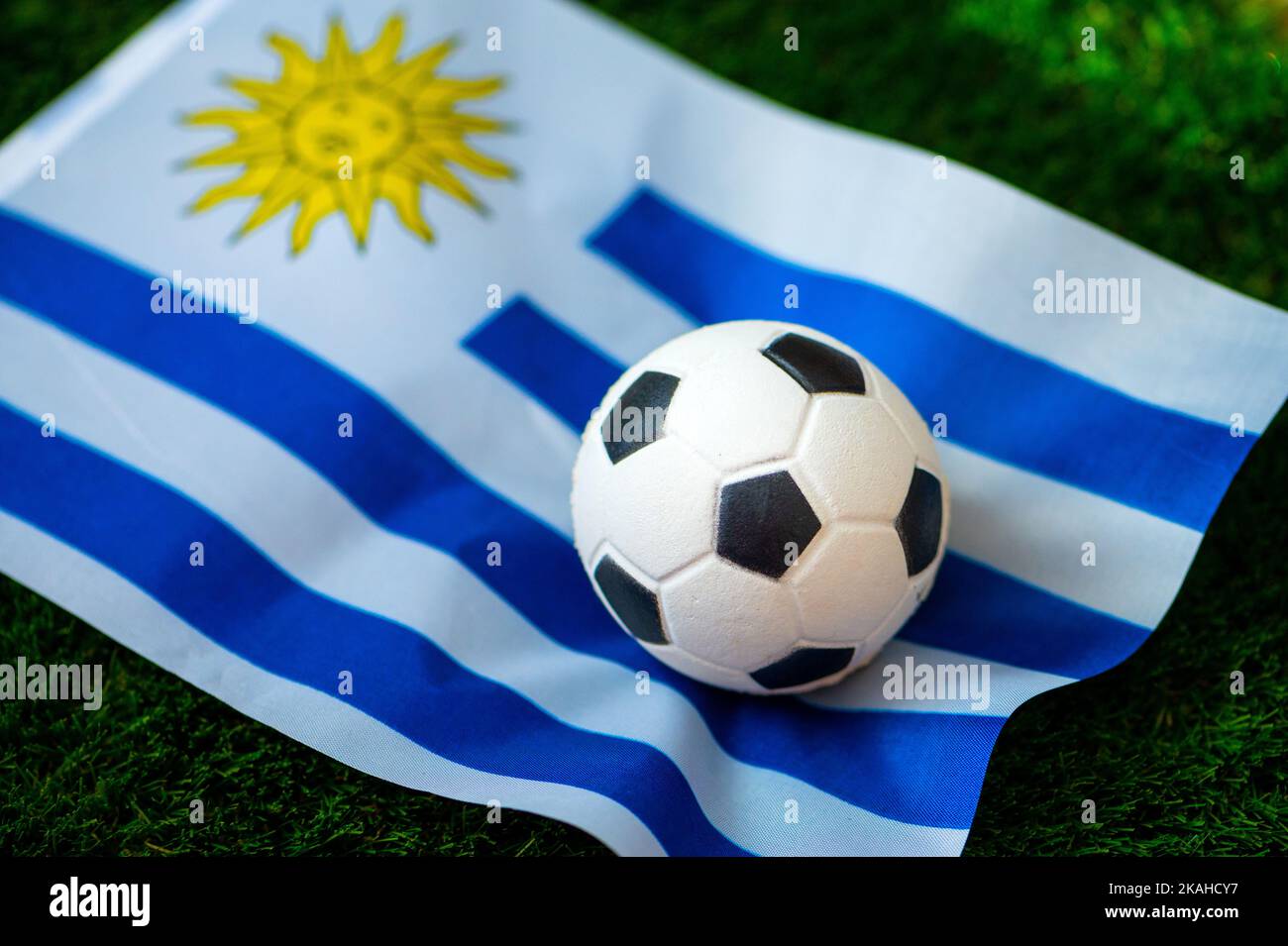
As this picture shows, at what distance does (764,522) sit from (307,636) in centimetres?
98

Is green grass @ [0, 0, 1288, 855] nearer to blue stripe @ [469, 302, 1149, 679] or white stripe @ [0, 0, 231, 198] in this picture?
blue stripe @ [469, 302, 1149, 679]

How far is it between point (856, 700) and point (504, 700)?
2.21 feet

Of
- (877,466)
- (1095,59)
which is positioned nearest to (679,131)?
(1095,59)

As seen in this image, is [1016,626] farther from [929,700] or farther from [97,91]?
[97,91]

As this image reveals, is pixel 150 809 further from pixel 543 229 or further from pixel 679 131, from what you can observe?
pixel 679 131

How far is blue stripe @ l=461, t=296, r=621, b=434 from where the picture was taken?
116 inches

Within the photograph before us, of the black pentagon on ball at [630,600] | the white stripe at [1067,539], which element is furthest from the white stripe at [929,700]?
the black pentagon on ball at [630,600]

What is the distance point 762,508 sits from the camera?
2.11 meters

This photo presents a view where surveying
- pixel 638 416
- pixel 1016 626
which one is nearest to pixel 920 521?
pixel 1016 626

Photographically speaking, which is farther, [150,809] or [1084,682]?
[1084,682]

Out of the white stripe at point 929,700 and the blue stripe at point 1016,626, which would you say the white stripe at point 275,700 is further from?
the blue stripe at point 1016,626

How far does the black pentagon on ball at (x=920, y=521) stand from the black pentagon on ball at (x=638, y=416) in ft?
1.49

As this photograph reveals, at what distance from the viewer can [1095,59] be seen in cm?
367

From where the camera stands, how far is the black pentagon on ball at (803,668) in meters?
2.23
